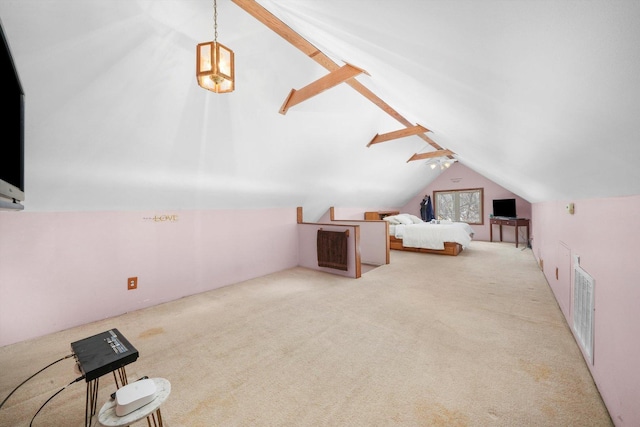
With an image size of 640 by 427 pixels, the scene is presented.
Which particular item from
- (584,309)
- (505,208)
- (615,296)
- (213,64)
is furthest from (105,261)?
Answer: (505,208)

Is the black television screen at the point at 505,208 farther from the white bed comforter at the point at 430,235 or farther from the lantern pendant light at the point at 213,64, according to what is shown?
the lantern pendant light at the point at 213,64

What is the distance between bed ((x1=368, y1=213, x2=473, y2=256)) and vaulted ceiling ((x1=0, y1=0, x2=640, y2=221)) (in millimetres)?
3229

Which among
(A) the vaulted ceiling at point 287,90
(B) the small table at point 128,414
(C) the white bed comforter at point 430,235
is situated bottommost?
(B) the small table at point 128,414

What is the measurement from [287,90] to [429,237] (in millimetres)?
4902

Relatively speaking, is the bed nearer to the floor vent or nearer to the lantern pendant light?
the floor vent

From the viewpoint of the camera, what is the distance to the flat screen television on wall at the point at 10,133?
3.70 feet

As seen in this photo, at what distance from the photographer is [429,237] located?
6309 mm

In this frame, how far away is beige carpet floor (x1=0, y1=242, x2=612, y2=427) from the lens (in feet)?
5.11

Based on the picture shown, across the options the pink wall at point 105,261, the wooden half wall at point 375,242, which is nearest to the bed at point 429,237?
the wooden half wall at point 375,242

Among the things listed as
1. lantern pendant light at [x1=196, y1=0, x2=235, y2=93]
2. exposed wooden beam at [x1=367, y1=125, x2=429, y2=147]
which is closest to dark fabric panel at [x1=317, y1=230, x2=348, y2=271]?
exposed wooden beam at [x1=367, y1=125, x2=429, y2=147]

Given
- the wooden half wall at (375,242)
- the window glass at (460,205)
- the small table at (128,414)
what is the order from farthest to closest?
the window glass at (460,205) < the wooden half wall at (375,242) < the small table at (128,414)

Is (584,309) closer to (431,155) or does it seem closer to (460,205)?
(431,155)

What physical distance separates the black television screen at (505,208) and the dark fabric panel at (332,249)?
5.68 m

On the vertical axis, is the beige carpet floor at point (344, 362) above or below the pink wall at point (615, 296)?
below
